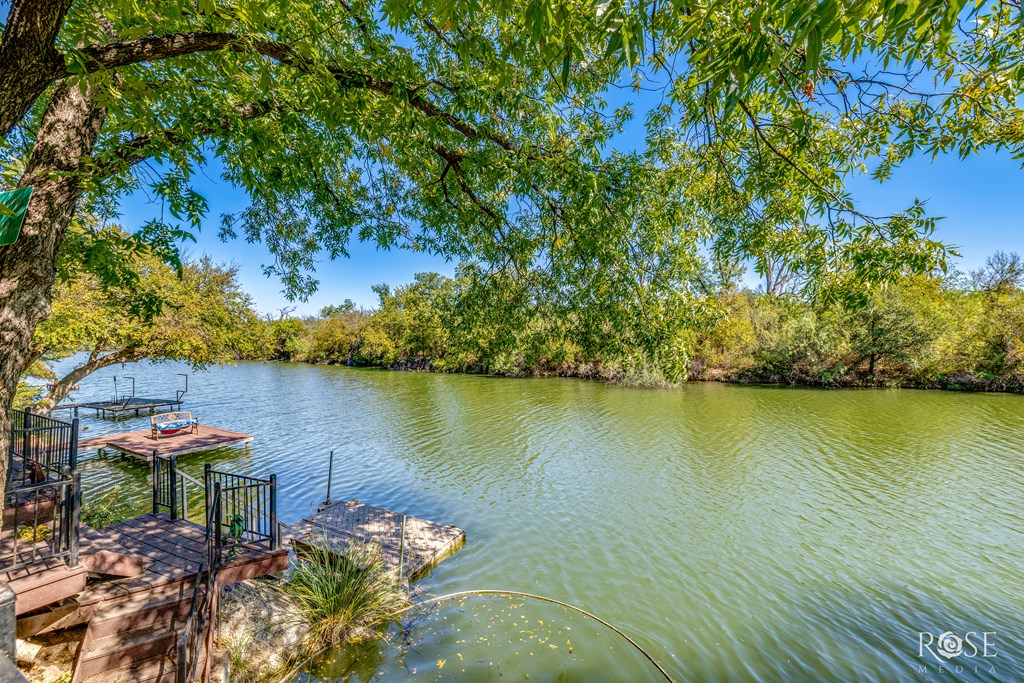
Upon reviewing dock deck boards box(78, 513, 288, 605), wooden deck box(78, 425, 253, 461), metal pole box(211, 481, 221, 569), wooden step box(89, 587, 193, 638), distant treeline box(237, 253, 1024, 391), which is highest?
distant treeline box(237, 253, 1024, 391)

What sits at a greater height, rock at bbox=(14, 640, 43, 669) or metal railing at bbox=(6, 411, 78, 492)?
metal railing at bbox=(6, 411, 78, 492)

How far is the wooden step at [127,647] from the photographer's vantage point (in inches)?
149

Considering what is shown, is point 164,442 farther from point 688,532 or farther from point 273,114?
point 688,532

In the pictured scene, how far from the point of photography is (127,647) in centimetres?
396

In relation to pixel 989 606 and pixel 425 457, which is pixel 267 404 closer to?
pixel 425 457

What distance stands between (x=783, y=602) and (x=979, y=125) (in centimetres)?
650

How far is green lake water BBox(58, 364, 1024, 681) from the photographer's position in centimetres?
534

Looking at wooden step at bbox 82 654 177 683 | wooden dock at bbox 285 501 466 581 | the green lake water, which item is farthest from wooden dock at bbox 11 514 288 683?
wooden dock at bbox 285 501 466 581

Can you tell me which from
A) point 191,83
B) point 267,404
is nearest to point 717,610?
point 191,83

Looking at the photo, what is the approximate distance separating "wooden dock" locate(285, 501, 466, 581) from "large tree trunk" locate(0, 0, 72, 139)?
20.0 feet

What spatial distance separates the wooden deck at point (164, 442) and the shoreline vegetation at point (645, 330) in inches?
91.2

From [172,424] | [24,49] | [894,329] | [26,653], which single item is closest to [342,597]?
[26,653]

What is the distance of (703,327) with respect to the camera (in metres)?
4.39

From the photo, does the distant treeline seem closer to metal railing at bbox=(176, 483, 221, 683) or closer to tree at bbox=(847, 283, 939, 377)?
tree at bbox=(847, 283, 939, 377)
